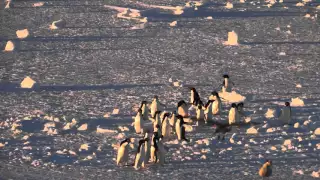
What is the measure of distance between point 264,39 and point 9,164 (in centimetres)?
1123

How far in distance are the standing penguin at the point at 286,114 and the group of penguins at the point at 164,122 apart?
34 mm

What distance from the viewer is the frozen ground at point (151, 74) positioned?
14644 mm

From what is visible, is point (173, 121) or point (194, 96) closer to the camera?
point (173, 121)

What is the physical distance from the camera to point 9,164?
47.9ft

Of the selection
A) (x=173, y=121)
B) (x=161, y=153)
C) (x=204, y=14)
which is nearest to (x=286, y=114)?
(x=173, y=121)

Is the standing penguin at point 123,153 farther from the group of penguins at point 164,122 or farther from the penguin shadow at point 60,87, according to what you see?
the penguin shadow at point 60,87

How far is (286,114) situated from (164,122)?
2647 millimetres

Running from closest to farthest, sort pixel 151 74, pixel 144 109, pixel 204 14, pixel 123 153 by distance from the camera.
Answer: pixel 123 153 → pixel 144 109 → pixel 151 74 → pixel 204 14

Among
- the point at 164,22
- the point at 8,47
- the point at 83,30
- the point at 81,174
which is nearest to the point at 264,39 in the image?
the point at 164,22

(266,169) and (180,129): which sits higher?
(180,129)

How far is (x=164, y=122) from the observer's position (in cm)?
1562

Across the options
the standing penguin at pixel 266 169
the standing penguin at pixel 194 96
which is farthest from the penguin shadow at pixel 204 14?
the standing penguin at pixel 266 169

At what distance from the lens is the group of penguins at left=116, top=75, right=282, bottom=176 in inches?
566

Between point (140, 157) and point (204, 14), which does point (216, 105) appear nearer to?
point (140, 157)
